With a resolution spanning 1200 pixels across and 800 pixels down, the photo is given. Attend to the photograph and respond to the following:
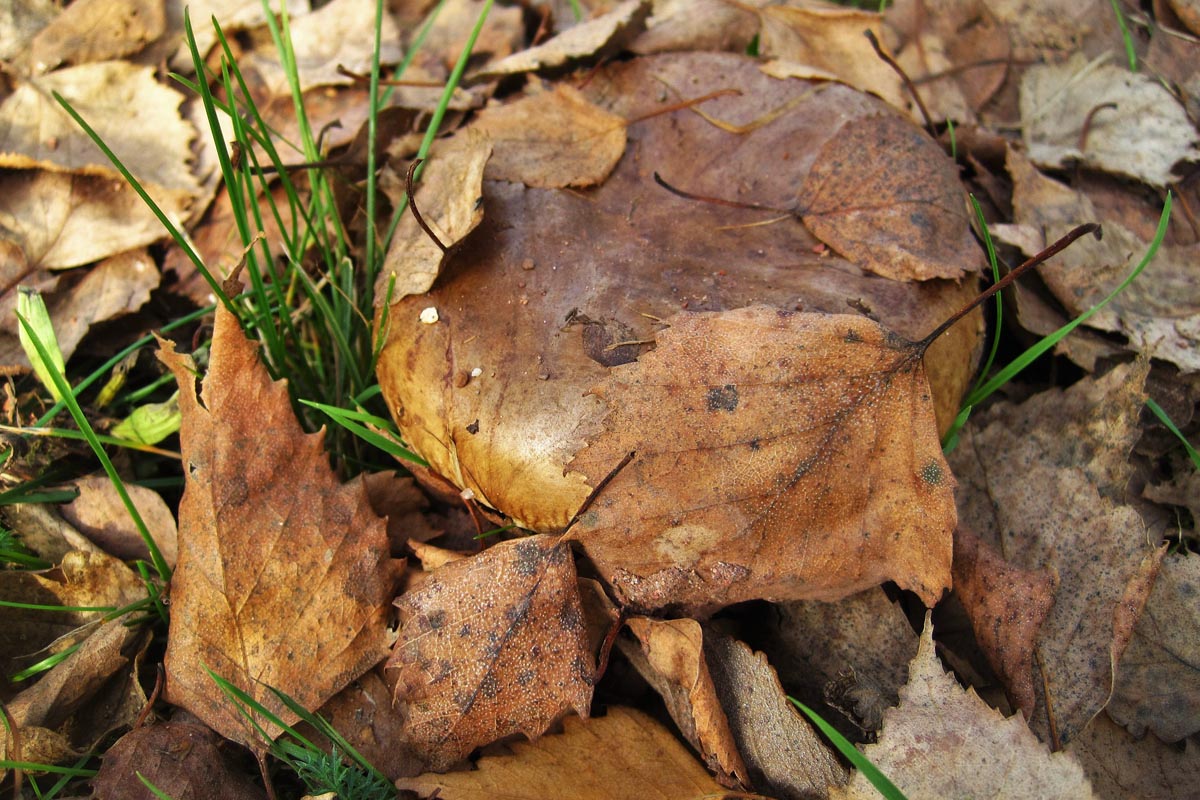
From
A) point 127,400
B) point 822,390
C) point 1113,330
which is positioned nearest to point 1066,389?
point 1113,330

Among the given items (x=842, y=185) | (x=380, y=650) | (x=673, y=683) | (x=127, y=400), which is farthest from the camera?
(x=127, y=400)

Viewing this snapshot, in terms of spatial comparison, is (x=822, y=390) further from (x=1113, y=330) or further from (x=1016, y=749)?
(x=1113, y=330)

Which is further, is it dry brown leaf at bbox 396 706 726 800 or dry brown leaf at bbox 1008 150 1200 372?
dry brown leaf at bbox 1008 150 1200 372

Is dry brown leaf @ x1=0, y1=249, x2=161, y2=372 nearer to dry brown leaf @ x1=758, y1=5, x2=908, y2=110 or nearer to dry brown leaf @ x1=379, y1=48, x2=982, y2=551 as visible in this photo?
dry brown leaf @ x1=379, y1=48, x2=982, y2=551

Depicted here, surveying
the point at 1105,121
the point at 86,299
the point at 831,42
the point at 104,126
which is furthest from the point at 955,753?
the point at 104,126

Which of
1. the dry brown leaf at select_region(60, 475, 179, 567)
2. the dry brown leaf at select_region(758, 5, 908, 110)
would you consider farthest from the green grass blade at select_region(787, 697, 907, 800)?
the dry brown leaf at select_region(758, 5, 908, 110)

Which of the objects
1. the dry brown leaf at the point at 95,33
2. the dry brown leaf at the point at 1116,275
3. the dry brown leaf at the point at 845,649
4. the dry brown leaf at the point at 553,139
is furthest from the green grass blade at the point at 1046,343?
the dry brown leaf at the point at 95,33
